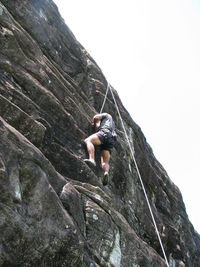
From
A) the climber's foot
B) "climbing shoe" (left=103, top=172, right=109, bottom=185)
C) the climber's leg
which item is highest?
the climber's leg

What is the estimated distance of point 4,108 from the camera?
9898 millimetres

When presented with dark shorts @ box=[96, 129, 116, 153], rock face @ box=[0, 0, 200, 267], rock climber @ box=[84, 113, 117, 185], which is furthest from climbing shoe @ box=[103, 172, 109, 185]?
dark shorts @ box=[96, 129, 116, 153]

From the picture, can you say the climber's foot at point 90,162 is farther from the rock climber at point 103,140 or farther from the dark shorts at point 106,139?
the dark shorts at point 106,139

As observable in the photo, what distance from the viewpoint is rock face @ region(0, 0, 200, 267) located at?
8289 millimetres

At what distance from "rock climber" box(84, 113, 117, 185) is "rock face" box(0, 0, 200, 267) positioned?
0.24 meters

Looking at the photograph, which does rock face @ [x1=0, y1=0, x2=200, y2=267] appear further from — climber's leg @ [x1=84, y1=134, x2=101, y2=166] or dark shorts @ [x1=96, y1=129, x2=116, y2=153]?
dark shorts @ [x1=96, y1=129, x2=116, y2=153]

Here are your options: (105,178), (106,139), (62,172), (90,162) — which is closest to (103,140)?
(106,139)

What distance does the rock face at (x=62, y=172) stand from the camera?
829 cm

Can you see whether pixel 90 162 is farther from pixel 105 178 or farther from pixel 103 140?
pixel 103 140

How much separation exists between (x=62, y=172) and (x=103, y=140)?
2.86 m

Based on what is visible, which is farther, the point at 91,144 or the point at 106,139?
the point at 106,139

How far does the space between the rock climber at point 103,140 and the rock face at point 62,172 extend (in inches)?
9.4

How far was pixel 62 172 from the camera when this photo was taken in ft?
36.3

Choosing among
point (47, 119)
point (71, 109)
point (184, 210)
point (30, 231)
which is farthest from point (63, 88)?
point (184, 210)
